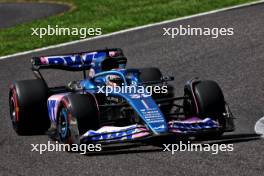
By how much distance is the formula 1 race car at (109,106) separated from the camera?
36.1 feet

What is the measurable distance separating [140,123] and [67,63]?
8.07 ft

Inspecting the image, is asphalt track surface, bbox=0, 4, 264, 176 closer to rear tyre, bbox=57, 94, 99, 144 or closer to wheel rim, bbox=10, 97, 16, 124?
wheel rim, bbox=10, 97, 16, 124

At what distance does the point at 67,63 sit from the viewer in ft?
44.2

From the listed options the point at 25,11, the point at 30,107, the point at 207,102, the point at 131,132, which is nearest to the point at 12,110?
the point at 30,107

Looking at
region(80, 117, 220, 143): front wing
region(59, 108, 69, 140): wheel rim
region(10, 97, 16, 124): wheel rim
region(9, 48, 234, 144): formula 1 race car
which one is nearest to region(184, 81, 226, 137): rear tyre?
region(9, 48, 234, 144): formula 1 race car

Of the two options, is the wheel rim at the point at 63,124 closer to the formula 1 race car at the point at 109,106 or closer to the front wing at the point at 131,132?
the formula 1 race car at the point at 109,106

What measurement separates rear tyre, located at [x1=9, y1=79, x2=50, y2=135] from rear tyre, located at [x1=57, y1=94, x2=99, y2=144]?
112cm

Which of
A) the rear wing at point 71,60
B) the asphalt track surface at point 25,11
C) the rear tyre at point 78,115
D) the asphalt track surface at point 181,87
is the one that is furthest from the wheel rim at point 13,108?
the asphalt track surface at point 25,11

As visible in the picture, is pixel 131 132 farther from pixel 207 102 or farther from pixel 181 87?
pixel 181 87

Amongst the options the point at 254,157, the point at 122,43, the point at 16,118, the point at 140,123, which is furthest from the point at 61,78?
the point at 254,157

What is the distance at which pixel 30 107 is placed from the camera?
12.4 meters

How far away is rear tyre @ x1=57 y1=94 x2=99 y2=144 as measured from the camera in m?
11.1

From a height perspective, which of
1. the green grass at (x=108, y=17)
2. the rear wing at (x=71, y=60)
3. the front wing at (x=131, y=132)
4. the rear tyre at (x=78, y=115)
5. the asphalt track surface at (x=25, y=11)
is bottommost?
the front wing at (x=131, y=132)

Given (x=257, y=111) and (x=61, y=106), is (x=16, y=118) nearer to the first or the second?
(x=61, y=106)
